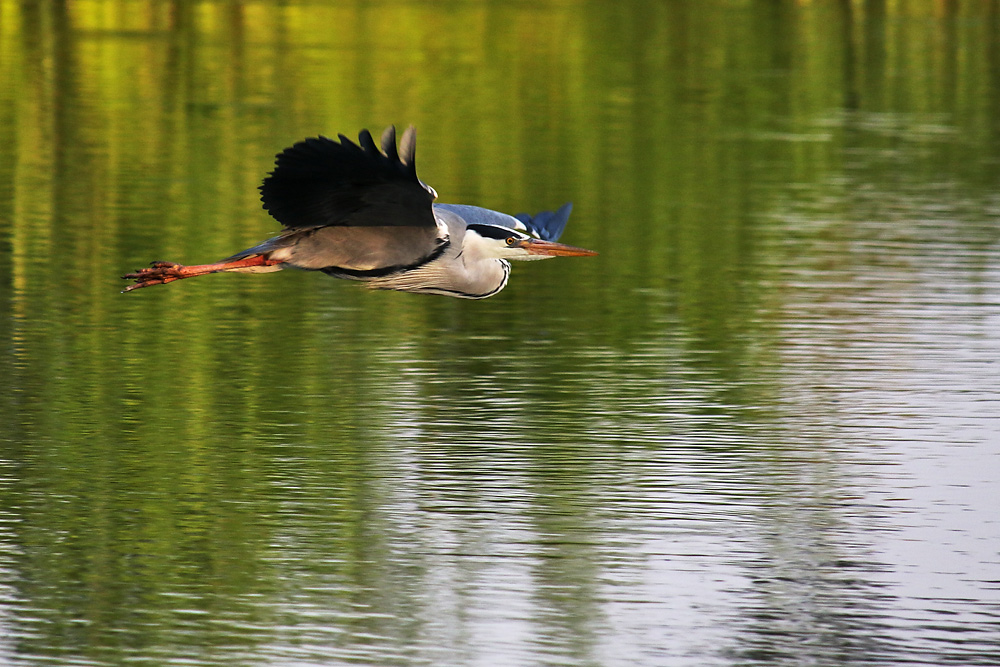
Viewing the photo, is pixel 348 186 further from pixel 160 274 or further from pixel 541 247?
pixel 160 274

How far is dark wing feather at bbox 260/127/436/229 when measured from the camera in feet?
30.3

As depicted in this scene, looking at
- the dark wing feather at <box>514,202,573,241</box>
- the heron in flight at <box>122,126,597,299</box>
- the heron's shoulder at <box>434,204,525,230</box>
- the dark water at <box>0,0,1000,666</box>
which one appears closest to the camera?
the dark water at <box>0,0,1000,666</box>

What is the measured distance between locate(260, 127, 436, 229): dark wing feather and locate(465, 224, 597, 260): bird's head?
0.41 metres

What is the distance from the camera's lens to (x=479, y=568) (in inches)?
344

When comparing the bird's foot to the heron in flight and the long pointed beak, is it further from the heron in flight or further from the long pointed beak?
the long pointed beak

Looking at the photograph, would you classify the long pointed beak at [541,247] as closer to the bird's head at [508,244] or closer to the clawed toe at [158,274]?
the bird's head at [508,244]

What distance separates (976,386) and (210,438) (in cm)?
503

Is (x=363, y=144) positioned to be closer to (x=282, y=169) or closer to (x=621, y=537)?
(x=282, y=169)

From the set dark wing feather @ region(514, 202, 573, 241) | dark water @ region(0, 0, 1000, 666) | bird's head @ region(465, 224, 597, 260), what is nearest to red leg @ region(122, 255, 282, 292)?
dark water @ region(0, 0, 1000, 666)

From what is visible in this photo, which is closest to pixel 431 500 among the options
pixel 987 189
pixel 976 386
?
pixel 976 386

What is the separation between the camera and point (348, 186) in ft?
31.4

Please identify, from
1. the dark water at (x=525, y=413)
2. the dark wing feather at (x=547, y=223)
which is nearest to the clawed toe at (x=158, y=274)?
the dark water at (x=525, y=413)

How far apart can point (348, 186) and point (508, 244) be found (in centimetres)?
106

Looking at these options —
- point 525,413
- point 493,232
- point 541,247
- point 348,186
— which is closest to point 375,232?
point 348,186
